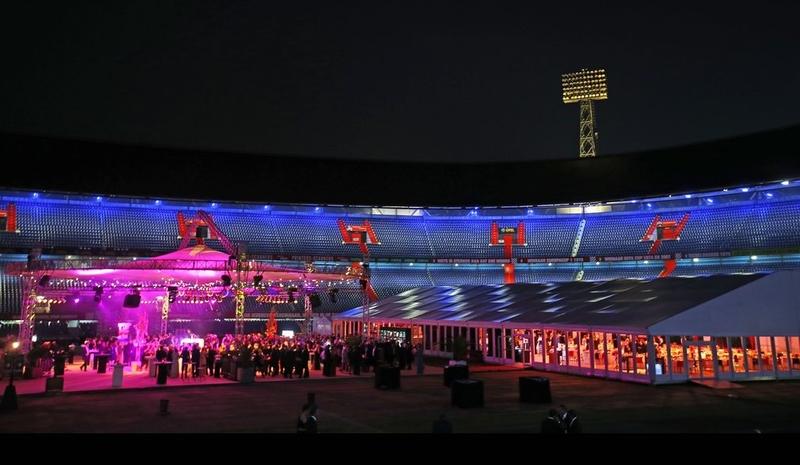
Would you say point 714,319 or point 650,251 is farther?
point 650,251

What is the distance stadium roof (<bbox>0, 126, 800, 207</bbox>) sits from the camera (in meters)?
51.1

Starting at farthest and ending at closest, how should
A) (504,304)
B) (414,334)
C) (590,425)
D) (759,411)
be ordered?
1. (414,334)
2. (504,304)
3. (759,411)
4. (590,425)

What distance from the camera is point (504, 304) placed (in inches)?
1388

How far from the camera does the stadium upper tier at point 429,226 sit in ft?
161

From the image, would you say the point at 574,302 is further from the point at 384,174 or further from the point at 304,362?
the point at 384,174

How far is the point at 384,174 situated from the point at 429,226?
7.27 meters

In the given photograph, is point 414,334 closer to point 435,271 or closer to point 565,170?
point 435,271

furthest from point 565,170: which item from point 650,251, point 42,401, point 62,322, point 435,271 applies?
point 42,401

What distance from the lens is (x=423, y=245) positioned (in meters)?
59.8

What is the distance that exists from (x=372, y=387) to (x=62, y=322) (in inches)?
1220

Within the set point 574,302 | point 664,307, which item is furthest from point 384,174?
point 664,307

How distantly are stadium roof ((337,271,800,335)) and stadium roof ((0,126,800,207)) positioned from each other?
2500 centimetres

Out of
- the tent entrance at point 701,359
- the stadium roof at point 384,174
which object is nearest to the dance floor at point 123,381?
the tent entrance at point 701,359

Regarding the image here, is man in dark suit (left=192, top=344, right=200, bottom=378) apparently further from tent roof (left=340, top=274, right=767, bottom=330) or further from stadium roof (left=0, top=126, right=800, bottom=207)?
stadium roof (left=0, top=126, right=800, bottom=207)
